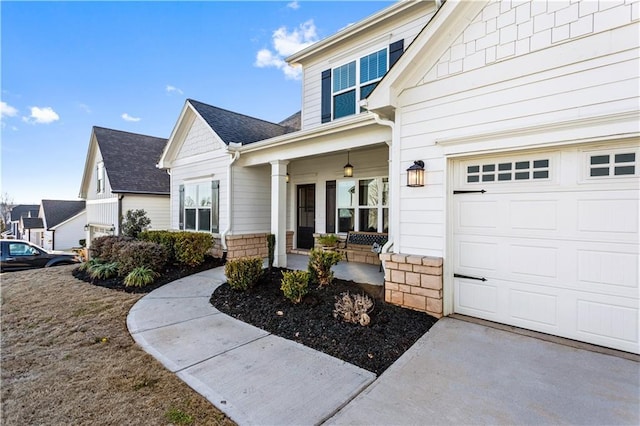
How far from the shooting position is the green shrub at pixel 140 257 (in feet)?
22.2

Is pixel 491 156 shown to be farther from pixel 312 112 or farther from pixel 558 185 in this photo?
pixel 312 112

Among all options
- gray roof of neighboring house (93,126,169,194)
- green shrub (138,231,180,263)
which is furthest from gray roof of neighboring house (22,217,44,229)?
green shrub (138,231,180,263)

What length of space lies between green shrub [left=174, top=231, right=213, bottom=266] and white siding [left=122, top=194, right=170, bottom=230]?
8.19 metres

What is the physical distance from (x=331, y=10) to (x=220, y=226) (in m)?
7.27

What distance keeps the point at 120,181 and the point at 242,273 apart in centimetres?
1252

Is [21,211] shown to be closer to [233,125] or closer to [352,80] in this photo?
[233,125]

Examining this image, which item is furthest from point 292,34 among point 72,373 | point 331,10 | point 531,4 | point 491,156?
point 72,373

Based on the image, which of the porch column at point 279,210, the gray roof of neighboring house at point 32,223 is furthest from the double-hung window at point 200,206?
the gray roof of neighboring house at point 32,223

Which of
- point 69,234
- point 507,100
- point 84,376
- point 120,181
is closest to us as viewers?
point 84,376

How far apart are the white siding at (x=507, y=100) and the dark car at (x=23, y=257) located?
12442mm

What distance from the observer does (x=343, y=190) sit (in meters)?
8.48

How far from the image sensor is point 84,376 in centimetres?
270

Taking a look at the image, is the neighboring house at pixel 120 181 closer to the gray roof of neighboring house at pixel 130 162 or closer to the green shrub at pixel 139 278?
the gray roof of neighboring house at pixel 130 162

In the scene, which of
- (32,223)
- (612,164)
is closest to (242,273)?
(612,164)
